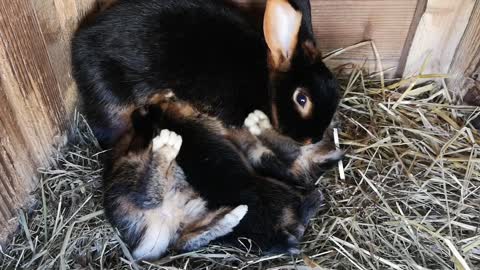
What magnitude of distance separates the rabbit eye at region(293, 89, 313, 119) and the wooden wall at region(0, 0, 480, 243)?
62 cm

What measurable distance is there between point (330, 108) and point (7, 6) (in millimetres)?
1173

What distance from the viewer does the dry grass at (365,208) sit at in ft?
6.33

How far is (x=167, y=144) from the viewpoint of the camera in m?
1.95

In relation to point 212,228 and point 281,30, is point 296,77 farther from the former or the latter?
point 212,228

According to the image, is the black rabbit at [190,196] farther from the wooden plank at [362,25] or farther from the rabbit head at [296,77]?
the wooden plank at [362,25]

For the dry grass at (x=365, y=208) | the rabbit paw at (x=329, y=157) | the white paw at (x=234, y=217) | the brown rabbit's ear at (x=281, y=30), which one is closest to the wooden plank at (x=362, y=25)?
the dry grass at (x=365, y=208)

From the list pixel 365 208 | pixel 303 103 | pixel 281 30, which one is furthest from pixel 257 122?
pixel 365 208

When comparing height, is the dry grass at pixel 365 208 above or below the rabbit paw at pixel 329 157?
below

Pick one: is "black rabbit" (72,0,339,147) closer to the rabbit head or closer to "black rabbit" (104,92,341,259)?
the rabbit head

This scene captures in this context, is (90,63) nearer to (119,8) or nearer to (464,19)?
(119,8)

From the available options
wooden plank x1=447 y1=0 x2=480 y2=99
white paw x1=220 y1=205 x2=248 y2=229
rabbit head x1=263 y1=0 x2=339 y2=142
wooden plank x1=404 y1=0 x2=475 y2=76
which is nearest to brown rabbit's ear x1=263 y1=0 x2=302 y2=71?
rabbit head x1=263 y1=0 x2=339 y2=142

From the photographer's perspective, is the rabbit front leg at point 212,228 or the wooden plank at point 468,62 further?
the wooden plank at point 468,62

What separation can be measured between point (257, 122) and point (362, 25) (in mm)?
757

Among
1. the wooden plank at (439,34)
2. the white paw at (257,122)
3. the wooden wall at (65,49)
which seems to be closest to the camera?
the wooden wall at (65,49)
